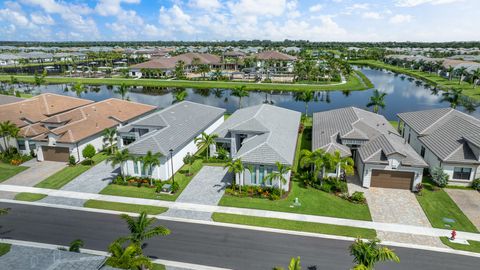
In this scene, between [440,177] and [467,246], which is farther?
[440,177]

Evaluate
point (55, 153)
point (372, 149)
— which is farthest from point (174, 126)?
point (372, 149)

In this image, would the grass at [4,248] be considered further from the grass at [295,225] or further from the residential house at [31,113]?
the residential house at [31,113]

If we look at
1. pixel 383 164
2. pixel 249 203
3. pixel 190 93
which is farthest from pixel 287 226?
pixel 190 93

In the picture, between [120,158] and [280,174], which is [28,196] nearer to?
[120,158]

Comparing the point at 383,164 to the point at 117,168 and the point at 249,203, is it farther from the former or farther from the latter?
the point at 117,168

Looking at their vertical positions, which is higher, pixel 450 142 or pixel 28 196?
pixel 450 142

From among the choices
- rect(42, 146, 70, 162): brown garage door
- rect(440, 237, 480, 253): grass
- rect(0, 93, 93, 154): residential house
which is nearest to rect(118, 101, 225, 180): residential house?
rect(42, 146, 70, 162): brown garage door

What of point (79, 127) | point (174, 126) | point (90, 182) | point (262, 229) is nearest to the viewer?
point (262, 229)

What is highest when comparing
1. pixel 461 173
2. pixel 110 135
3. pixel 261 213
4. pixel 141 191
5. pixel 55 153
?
pixel 110 135
